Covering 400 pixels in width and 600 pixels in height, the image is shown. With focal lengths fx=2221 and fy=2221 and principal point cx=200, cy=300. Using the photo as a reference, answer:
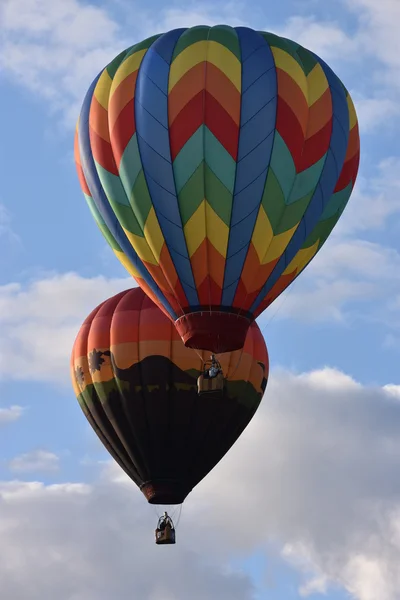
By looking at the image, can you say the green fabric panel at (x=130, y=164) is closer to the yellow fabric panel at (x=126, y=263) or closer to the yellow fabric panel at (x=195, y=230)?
the yellow fabric panel at (x=195, y=230)

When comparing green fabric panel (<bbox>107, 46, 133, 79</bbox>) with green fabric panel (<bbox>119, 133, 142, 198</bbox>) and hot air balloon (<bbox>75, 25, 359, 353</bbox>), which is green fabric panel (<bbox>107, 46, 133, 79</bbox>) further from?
green fabric panel (<bbox>119, 133, 142, 198</bbox>)

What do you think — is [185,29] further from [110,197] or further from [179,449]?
[179,449]

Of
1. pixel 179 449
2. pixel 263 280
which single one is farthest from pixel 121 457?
pixel 263 280

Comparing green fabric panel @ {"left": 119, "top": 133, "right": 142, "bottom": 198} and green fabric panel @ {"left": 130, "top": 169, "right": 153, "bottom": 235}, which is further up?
green fabric panel @ {"left": 119, "top": 133, "right": 142, "bottom": 198}

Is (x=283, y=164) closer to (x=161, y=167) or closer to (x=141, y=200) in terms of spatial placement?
(x=161, y=167)

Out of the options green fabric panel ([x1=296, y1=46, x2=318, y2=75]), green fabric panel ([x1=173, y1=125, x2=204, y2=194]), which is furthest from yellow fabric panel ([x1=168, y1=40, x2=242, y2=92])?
green fabric panel ([x1=296, y1=46, x2=318, y2=75])

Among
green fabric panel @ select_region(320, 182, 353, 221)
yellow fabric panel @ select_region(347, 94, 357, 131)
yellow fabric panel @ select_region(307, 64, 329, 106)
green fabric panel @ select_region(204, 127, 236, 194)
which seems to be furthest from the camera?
yellow fabric panel @ select_region(347, 94, 357, 131)

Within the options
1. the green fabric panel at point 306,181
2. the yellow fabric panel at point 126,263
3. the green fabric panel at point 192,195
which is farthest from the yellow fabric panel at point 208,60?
the yellow fabric panel at point 126,263
